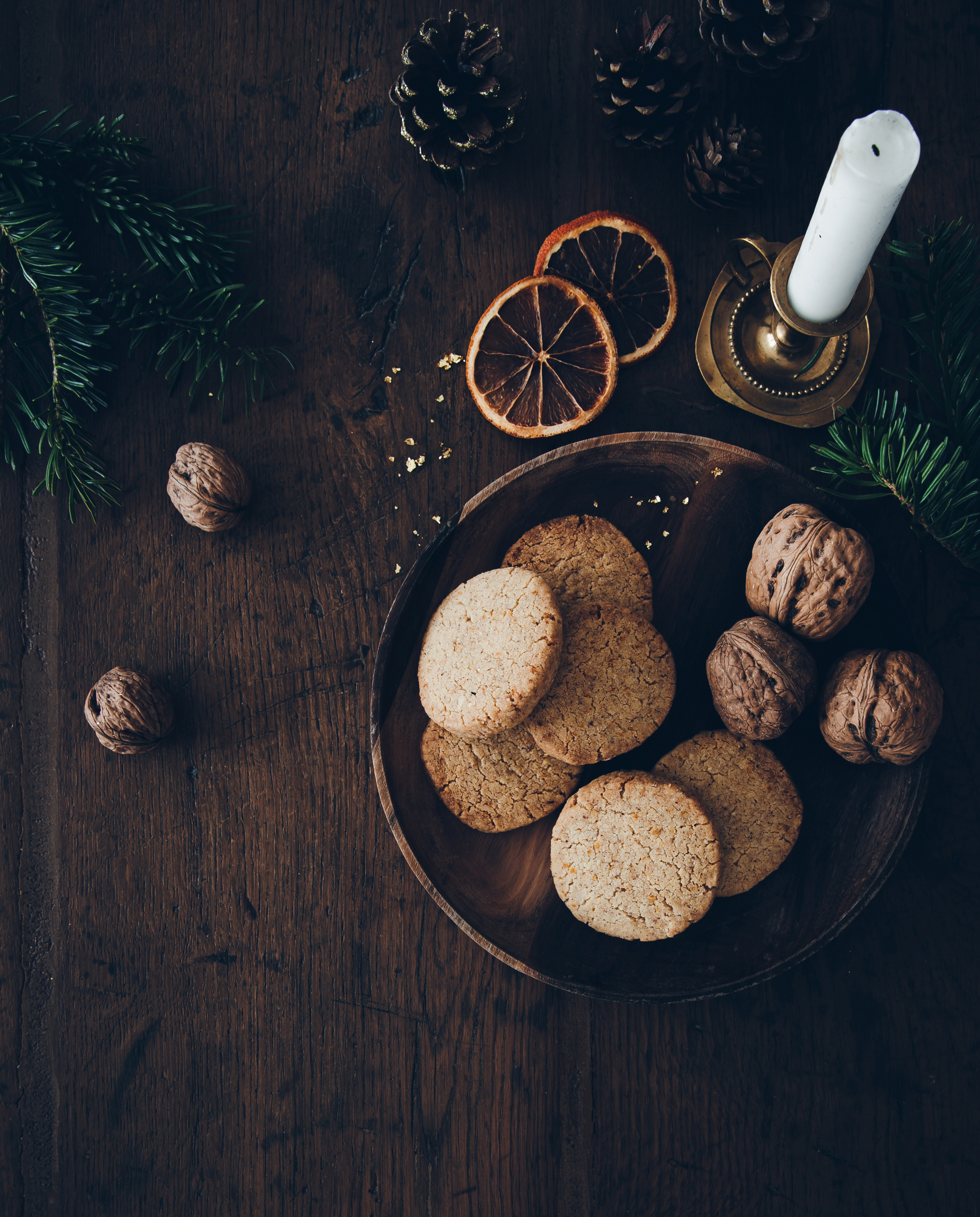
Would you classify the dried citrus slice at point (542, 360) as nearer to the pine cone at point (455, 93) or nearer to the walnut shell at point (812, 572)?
the pine cone at point (455, 93)

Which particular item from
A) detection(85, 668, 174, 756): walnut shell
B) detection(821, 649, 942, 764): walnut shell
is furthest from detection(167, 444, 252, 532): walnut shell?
detection(821, 649, 942, 764): walnut shell

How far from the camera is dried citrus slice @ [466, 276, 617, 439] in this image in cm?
121

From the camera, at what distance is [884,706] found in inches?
42.0

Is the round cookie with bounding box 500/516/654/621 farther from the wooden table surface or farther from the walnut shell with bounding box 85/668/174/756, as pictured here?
the walnut shell with bounding box 85/668/174/756

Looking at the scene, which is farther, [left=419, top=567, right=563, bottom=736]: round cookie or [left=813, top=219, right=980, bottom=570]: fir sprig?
[left=419, top=567, right=563, bottom=736]: round cookie

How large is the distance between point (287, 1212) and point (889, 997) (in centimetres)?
107

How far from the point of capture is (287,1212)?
1309mm

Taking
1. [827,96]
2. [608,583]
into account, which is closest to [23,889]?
[608,583]

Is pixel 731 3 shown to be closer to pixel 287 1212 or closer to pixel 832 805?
pixel 832 805

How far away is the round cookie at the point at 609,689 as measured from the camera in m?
1.17

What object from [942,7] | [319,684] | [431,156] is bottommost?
[319,684]

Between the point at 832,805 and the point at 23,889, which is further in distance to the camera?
the point at 23,889

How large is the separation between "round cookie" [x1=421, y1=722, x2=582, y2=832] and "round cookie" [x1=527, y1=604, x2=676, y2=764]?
0.05 metres

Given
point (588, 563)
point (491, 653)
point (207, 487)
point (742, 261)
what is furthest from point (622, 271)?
point (207, 487)
